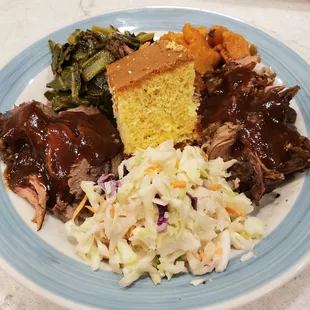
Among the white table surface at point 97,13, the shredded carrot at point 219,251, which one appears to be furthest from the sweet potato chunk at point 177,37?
the shredded carrot at point 219,251

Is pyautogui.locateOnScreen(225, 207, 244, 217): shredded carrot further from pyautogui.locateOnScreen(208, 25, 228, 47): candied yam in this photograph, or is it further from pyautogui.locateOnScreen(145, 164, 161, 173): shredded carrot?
pyautogui.locateOnScreen(208, 25, 228, 47): candied yam

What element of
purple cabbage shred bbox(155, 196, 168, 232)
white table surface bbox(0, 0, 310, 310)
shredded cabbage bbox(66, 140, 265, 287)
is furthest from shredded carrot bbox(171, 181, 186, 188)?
white table surface bbox(0, 0, 310, 310)

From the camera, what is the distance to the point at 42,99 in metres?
2.96

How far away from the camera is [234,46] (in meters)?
2.99

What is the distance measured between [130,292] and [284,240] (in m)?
0.80

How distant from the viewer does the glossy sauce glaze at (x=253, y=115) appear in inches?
90.0

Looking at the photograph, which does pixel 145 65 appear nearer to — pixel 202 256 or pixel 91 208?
pixel 91 208

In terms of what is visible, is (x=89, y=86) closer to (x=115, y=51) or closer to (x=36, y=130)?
(x=115, y=51)

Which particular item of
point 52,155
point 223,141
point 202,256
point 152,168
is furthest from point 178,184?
point 52,155

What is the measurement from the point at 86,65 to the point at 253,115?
1354 millimetres

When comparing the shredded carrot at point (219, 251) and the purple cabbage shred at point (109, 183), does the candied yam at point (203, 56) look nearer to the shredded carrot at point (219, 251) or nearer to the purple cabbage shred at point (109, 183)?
the purple cabbage shred at point (109, 183)

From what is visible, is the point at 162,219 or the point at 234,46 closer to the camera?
the point at 162,219

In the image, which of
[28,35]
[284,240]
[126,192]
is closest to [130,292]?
[126,192]

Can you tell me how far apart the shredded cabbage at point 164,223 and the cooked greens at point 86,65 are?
2.66 ft
